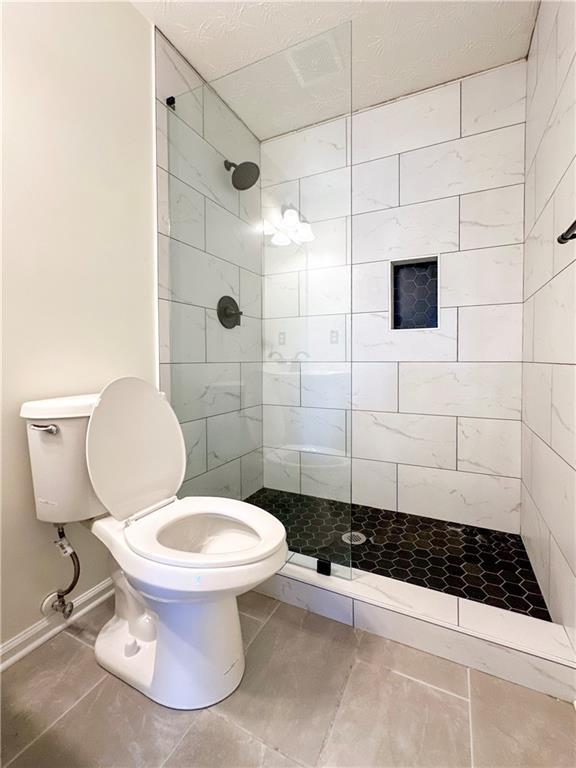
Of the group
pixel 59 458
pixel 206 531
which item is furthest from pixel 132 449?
pixel 206 531

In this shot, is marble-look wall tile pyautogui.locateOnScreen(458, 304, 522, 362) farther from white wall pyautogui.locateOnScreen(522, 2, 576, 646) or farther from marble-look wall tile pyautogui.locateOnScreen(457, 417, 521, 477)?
marble-look wall tile pyautogui.locateOnScreen(457, 417, 521, 477)

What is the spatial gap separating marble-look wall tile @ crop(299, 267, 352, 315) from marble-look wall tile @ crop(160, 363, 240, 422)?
54cm

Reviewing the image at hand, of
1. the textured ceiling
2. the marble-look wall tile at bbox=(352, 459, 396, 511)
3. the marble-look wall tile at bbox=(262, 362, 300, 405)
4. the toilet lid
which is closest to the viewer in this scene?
the toilet lid

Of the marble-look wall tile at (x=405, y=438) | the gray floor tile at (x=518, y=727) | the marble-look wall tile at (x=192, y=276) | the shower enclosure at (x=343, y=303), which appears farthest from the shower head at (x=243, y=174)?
the gray floor tile at (x=518, y=727)

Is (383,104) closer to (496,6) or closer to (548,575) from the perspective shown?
(496,6)

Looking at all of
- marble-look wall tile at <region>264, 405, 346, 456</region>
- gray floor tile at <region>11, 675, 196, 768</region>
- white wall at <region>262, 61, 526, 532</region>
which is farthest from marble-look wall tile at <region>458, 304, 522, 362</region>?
gray floor tile at <region>11, 675, 196, 768</region>

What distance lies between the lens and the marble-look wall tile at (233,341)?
189 cm

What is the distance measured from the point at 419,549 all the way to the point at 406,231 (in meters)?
1.66

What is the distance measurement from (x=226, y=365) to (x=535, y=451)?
1.51m

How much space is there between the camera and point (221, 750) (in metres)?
0.88

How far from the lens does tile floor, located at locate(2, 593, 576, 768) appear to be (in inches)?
34.1

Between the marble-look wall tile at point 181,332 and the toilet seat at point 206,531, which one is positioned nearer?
the toilet seat at point 206,531

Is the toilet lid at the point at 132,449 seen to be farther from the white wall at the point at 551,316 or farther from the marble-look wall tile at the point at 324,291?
the white wall at the point at 551,316

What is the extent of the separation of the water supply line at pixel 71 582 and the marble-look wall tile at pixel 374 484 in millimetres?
1490
